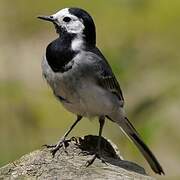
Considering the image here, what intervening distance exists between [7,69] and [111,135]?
3.56ft

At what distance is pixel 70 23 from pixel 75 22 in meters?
0.04

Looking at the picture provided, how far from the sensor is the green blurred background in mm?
8117

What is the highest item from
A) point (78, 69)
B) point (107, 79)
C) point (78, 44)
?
point (78, 44)

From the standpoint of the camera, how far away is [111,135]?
26.3ft

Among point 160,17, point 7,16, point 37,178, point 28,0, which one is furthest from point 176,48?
point 37,178

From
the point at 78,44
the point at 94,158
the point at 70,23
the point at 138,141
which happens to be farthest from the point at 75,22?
the point at 138,141

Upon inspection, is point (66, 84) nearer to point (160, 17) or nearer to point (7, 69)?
point (7, 69)

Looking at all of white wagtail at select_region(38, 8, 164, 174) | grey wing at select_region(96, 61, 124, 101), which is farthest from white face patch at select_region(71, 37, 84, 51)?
grey wing at select_region(96, 61, 124, 101)

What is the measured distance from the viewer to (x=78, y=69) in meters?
7.21

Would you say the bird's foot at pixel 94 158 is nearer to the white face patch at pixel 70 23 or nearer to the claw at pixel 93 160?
the claw at pixel 93 160

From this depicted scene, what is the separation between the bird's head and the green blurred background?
0.69 metres

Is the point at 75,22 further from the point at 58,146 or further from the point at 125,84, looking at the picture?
the point at 125,84

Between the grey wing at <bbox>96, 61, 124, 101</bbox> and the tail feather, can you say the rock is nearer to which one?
the grey wing at <bbox>96, 61, 124, 101</bbox>

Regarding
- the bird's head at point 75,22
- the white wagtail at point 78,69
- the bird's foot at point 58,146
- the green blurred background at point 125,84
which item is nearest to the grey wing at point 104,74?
the white wagtail at point 78,69
